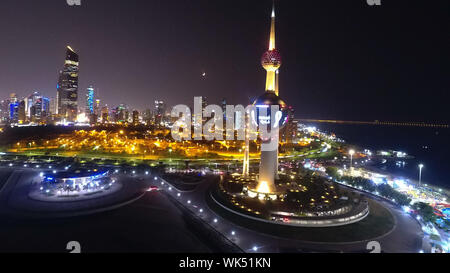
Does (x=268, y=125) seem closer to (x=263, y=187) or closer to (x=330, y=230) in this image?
(x=263, y=187)

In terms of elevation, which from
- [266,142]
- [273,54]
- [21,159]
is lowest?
[21,159]

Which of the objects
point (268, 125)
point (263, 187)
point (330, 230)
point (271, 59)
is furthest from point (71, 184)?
point (330, 230)

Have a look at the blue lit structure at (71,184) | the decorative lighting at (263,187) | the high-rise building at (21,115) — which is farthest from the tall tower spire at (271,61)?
the high-rise building at (21,115)

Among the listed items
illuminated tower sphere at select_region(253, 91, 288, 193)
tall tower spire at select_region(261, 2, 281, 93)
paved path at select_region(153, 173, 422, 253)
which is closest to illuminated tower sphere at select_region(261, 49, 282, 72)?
tall tower spire at select_region(261, 2, 281, 93)

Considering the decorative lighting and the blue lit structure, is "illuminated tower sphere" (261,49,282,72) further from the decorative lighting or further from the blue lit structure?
the blue lit structure

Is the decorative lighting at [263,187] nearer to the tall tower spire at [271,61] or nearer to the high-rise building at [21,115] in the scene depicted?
the tall tower spire at [271,61]
